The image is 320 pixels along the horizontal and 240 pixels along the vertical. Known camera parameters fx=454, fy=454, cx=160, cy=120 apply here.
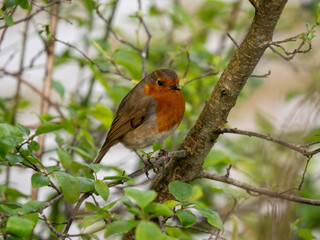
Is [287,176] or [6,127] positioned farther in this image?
[287,176]

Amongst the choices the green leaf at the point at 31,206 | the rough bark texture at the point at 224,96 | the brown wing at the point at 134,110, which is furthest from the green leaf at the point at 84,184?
the brown wing at the point at 134,110

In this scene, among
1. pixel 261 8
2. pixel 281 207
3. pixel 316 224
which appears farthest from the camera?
pixel 316 224

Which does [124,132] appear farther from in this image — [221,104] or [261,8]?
[261,8]

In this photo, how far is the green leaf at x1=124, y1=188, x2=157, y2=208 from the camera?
3.48 ft

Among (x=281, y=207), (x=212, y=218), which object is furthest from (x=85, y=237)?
(x=281, y=207)

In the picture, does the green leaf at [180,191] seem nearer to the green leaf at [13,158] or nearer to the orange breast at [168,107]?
the green leaf at [13,158]

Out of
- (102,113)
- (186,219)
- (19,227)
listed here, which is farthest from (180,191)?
(102,113)

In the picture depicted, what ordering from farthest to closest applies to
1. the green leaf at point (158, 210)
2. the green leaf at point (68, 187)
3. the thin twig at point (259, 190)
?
the thin twig at point (259, 190) → the green leaf at point (68, 187) → the green leaf at point (158, 210)

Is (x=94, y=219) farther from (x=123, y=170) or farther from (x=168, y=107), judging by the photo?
(x=168, y=107)

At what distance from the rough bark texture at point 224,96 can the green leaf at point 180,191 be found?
0.35m

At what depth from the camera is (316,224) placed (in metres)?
2.71

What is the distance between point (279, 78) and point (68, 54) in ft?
10.9

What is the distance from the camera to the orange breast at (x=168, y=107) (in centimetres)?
235

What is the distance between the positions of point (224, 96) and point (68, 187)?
64 cm
